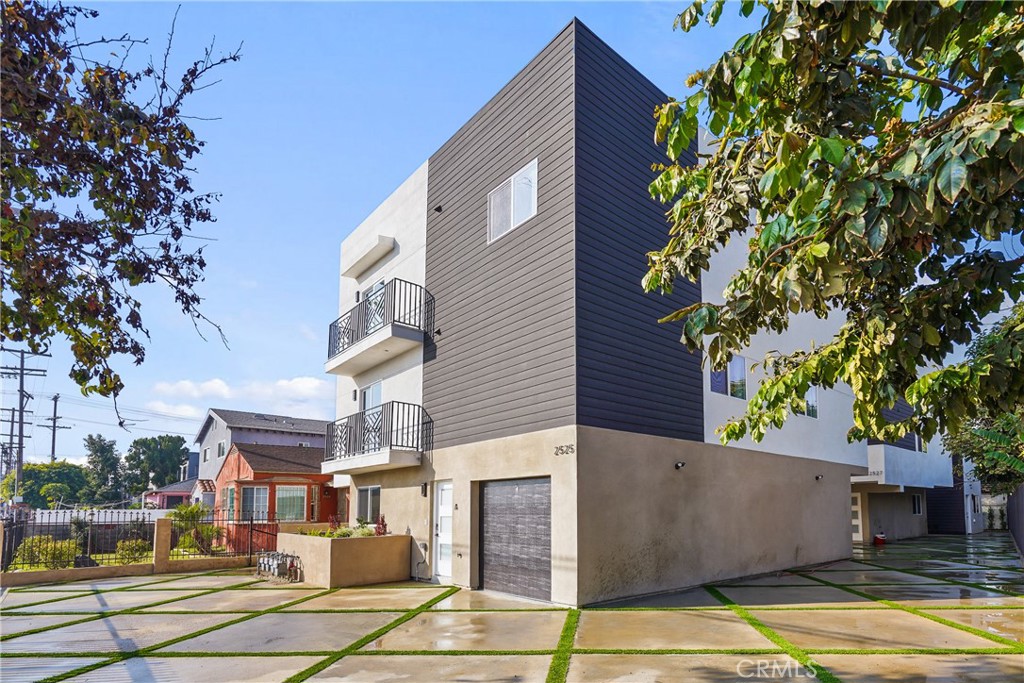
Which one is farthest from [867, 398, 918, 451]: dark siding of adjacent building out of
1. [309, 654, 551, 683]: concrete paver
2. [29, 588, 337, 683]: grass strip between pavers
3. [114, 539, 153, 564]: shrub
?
[114, 539, 153, 564]: shrub

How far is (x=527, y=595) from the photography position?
42.1 ft

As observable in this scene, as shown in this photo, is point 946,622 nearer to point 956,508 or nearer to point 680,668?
point 680,668

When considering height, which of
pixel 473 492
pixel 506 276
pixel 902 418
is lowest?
pixel 473 492

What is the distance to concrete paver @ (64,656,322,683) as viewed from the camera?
7.79 metres

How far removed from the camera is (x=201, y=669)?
26.8 feet

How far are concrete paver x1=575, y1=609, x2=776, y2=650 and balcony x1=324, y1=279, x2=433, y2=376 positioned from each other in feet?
26.7

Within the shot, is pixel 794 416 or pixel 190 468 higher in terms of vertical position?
pixel 794 416

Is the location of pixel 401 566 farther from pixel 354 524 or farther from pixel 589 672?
pixel 589 672

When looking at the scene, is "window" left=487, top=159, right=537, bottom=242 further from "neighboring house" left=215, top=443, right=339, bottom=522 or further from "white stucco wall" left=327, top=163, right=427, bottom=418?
"neighboring house" left=215, top=443, right=339, bottom=522

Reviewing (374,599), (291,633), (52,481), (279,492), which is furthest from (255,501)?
(52,481)

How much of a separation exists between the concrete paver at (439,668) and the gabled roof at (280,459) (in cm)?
1853

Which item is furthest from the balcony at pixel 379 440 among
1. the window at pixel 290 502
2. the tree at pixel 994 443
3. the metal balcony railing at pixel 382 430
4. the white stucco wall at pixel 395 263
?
the tree at pixel 994 443

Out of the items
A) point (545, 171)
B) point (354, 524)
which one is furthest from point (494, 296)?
point (354, 524)

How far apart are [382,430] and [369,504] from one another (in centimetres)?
283
